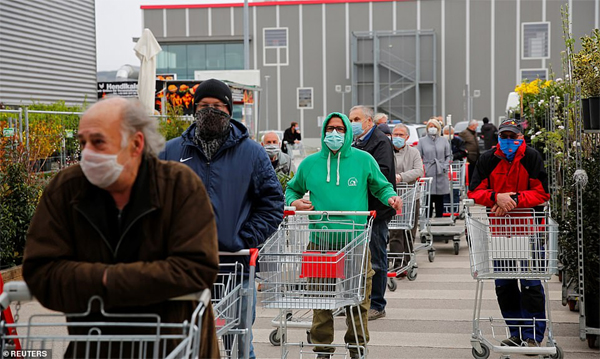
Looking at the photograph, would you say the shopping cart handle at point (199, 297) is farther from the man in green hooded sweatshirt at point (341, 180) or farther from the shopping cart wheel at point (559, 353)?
the shopping cart wheel at point (559, 353)

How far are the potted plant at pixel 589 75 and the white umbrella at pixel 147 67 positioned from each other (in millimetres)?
12219

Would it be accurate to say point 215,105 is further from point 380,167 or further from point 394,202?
point 380,167

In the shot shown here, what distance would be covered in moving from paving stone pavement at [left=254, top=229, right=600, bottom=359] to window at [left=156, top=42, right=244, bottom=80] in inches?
1737

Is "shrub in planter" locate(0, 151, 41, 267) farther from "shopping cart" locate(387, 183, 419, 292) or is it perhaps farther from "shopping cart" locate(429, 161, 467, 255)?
"shopping cart" locate(429, 161, 467, 255)

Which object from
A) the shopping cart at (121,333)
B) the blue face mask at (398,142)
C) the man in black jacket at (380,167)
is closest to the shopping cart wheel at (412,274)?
the blue face mask at (398,142)

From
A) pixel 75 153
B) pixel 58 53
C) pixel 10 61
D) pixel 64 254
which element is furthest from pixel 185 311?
pixel 58 53

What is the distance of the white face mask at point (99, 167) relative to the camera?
2975 mm

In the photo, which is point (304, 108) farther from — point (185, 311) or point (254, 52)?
point (185, 311)

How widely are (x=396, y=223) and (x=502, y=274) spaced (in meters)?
4.08

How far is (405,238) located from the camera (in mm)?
11062

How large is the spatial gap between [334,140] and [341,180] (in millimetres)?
347

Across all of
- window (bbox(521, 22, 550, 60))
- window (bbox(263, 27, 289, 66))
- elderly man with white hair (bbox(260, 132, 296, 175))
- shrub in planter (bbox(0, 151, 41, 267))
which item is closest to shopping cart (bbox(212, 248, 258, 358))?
shrub in planter (bbox(0, 151, 41, 267))

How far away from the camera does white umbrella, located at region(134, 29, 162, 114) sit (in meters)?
18.0

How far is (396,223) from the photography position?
10.3 metres
